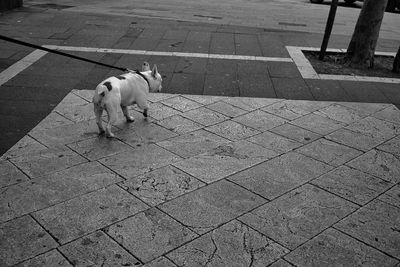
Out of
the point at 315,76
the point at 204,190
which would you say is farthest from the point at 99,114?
the point at 315,76

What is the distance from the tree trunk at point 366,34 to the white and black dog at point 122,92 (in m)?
5.42

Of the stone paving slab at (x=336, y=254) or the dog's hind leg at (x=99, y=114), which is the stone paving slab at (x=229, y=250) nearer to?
the stone paving slab at (x=336, y=254)

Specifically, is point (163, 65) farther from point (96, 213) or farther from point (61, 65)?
point (96, 213)

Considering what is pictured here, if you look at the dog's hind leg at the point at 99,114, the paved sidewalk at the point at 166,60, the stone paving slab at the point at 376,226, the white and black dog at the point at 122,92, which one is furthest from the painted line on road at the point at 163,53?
the stone paving slab at the point at 376,226

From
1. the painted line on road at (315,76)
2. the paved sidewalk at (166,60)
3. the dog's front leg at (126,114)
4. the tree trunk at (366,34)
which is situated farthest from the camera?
the tree trunk at (366,34)

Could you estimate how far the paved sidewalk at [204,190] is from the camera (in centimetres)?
357

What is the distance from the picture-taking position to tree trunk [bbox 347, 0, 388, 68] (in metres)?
9.18

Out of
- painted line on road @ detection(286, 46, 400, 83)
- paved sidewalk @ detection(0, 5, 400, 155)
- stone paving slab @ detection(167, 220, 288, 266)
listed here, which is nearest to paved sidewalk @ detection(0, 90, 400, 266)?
stone paving slab @ detection(167, 220, 288, 266)

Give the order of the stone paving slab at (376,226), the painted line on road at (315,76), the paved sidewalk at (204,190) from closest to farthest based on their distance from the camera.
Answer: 1. the paved sidewalk at (204,190)
2. the stone paving slab at (376,226)
3. the painted line on road at (315,76)

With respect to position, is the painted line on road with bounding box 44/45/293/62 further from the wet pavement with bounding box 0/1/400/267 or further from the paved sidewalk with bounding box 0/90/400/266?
the paved sidewalk with bounding box 0/90/400/266

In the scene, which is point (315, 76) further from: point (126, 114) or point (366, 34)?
point (126, 114)

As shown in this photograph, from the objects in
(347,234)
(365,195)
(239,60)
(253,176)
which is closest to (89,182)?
(253,176)

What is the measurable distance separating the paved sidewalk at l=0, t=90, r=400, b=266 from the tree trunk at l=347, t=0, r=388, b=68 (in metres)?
3.13

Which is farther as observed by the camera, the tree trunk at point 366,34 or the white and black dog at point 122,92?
the tree trunk at point 366,34
